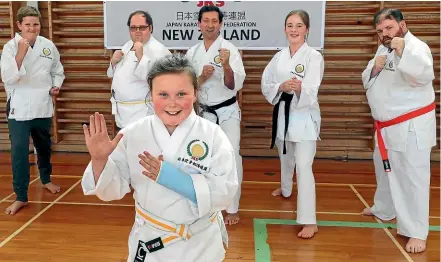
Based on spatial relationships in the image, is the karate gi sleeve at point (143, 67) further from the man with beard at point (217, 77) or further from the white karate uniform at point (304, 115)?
the white karate uniform at point (304, 115)

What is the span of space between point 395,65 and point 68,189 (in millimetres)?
3294

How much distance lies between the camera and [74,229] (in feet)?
11.3

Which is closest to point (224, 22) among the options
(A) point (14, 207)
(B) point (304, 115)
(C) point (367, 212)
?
(B) point (304, 115)

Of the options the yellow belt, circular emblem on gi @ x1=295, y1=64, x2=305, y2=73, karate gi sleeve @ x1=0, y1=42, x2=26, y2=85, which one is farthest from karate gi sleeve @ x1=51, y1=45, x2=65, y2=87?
the yellow belt

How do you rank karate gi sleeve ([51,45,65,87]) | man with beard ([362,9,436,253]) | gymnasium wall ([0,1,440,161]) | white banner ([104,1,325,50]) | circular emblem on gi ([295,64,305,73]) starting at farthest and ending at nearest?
1. gymnasium wall ([0,1,440,161])
2. white banner ([104,1,325,50])
3. karate gi sleeve ([51,45,65,87])
4. circular emblem on gi ([295,64,305,73])
5. man with beard ([362,9,436,253])

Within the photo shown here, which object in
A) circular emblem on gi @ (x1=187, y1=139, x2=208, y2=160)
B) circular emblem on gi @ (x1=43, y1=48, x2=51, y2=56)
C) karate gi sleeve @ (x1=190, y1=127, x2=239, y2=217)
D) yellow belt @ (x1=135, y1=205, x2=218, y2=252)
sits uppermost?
circular emblem on gi @ (x1=43, y1=48, x2=51, y2=56)

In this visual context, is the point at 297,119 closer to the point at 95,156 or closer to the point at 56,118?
the point at 95,156

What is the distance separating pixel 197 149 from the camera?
170 centimetres

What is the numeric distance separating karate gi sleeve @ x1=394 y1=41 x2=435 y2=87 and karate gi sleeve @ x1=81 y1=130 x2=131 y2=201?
6.38 ft

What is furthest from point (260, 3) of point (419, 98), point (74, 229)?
point (74, 229)

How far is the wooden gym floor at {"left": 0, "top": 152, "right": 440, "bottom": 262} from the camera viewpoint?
9.87 ft

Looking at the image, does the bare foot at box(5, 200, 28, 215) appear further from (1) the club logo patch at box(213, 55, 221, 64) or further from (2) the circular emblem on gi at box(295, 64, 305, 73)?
(2) the circular emblem on gi at box(295, 64, 305, 73)

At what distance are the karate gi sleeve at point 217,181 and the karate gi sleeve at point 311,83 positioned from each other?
1.58 metres

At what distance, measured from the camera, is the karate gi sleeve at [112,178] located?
5.32ft
